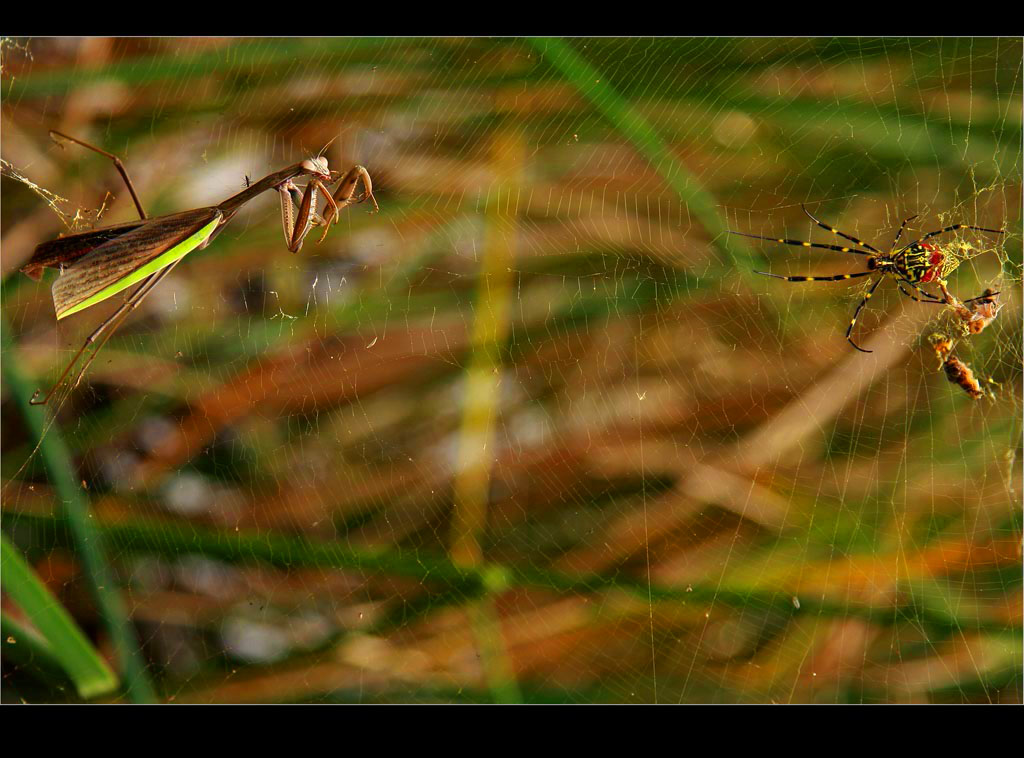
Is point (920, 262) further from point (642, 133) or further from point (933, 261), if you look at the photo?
point (642, 133)

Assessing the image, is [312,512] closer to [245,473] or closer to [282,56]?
[245,473]

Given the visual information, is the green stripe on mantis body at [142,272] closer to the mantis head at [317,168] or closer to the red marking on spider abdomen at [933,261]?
the mantis head at [317,168]

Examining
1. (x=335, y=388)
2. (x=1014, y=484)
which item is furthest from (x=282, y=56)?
(x=1014, y=484)

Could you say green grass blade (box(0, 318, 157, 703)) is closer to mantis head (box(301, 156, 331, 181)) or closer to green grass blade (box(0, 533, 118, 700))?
green grass blade (box(0, 533, 118, 700))

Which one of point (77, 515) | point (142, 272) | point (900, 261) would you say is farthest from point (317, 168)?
point (900, 261)

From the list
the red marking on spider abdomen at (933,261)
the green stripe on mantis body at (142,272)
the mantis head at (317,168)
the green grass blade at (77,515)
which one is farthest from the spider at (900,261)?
the green grass blade at (77,515)
